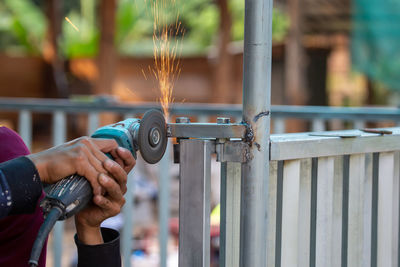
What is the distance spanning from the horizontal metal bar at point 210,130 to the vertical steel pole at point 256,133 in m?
0.02

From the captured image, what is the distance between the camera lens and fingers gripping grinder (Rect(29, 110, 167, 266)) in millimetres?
859

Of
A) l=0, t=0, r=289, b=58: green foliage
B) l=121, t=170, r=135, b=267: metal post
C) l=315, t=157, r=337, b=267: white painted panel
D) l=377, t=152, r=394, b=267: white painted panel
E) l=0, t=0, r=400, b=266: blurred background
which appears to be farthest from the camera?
l=0, t=0, r=289, b=58: green foliage

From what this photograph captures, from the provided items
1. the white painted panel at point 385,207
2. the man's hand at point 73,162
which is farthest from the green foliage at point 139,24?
the man's hand at point 73,162

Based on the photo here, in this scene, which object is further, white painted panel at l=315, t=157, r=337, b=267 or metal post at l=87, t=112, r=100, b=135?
metal post at l=87, t=112, r=100, b=135

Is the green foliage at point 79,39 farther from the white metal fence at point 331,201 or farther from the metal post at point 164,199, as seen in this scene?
the white metal fence at point 331,201

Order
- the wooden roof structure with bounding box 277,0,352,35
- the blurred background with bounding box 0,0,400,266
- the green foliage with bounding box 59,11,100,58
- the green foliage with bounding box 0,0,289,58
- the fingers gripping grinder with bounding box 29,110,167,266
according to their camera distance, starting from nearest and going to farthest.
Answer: the fingers gripping grinder with bounding box 29,110,167,266 < the blurred background with bounding box 0,0,400,266 < the wooden roof structure with bounding box 277,0,352,35 < the green foliage with bounding box 59,11,100,58 < the green foliage with bounding box 0,0,289,58

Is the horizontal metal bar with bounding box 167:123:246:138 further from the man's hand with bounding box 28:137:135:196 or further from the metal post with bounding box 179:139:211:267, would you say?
the man's hand with bounding box 28:137:135:196

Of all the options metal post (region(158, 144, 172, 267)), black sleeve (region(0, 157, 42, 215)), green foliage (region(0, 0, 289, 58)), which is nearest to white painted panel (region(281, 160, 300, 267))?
black sleeve (region(0, 157, 42, 215))

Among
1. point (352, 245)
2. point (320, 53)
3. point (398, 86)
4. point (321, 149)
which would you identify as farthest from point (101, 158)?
point (320, 53)

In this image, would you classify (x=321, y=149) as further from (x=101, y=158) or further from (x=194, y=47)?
(x=194, y=47)

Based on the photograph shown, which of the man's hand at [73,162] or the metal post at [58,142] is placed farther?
the metal post at [58,142]

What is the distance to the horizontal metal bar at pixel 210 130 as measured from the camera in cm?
98

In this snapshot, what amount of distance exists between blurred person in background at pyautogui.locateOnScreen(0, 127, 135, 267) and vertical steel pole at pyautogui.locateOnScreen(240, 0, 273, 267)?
0.25 metres

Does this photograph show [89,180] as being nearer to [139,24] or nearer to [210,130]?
[210,130]
